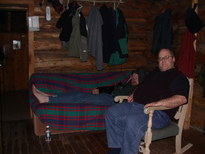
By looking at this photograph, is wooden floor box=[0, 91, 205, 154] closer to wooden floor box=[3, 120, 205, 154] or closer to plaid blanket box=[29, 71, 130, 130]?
wooden floor box=[3, 120, 205, 154]

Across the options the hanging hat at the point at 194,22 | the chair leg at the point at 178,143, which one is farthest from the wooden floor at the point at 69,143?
the hanging hat at the point at 194,22

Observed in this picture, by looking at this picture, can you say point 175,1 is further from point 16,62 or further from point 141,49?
point 16,62

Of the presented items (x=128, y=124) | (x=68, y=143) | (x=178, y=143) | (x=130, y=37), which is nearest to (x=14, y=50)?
(x=130, y=37)

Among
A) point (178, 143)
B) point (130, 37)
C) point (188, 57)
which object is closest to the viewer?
point (178, 143)

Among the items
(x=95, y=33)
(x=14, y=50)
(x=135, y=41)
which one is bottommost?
(x=14, y=50)

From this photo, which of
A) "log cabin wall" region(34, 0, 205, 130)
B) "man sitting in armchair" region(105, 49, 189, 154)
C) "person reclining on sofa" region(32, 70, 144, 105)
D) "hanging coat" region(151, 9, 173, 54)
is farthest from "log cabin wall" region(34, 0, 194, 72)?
"man sitting in armchair" region(105, 49, 189, 154)

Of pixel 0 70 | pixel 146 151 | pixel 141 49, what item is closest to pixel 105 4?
pixel 141 49

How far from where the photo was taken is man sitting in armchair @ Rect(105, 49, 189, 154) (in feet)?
7.79

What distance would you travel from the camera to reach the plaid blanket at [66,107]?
324 cm

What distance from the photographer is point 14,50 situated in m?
6.85

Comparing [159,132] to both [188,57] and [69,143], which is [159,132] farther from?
[188,57]

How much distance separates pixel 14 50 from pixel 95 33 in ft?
12.3

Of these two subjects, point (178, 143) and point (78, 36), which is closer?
point (178, 143)

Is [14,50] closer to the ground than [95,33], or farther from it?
closer to the ground
